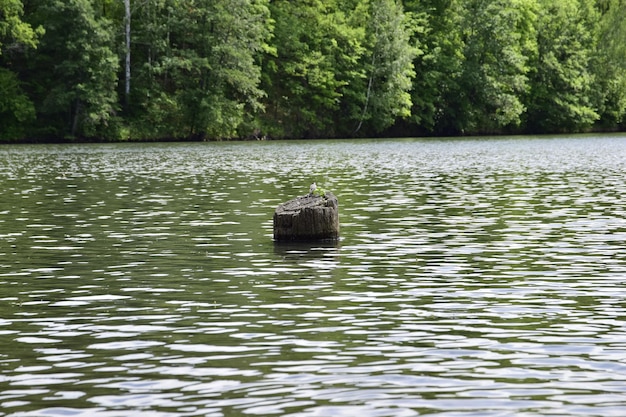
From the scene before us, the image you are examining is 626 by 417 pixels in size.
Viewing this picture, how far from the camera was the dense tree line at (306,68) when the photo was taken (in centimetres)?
8381

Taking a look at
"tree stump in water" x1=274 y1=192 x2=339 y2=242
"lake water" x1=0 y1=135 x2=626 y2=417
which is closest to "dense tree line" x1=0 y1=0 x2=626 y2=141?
"lake water" x1=0 y1=135 x2=626 y2=417

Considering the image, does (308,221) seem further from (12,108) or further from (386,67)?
(386,67)

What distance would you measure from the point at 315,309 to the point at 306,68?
87.1 meters

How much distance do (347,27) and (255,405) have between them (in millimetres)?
93874

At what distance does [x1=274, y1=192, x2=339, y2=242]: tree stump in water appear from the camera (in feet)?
70.6

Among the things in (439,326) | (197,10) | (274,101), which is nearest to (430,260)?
(439,326)

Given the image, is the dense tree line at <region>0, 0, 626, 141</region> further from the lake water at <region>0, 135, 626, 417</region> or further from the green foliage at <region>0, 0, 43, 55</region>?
the lake water at <region>0, 135, 626, 417</region>

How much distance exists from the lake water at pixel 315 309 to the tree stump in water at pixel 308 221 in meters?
0.56

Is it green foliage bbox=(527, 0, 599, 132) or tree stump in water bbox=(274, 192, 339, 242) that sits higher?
green foliage bbox=(527, 0, 599, 132)

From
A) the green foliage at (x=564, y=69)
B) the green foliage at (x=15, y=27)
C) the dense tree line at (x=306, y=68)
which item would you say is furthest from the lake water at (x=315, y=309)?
the green foliage at (x=564, y=69)

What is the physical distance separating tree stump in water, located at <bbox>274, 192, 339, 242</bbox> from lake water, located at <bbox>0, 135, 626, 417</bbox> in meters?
0.56

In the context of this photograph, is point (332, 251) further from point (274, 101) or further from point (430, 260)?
point (274, 101)

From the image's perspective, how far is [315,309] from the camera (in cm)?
1403

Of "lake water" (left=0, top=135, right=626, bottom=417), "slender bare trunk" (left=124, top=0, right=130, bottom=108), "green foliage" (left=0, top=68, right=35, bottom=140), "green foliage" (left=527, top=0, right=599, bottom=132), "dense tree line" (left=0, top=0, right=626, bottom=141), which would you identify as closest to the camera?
"lake water" (left=0, top=135, right=626, bottom=417)
